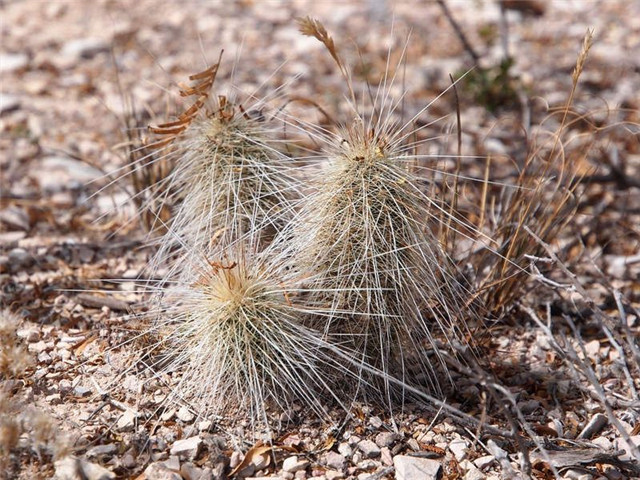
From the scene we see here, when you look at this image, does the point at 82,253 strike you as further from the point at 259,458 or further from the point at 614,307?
the point at 614,307

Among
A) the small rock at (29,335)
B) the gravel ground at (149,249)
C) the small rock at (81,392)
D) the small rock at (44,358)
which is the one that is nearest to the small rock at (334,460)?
the gravel ground at (149,249)

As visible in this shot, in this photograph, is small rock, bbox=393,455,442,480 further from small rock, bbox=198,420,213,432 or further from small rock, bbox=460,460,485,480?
small rock, bbox=198,420,213,432

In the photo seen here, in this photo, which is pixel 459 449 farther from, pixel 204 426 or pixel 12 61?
pixel 12 61

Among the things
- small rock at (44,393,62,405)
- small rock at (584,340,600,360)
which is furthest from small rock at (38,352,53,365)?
small rock at (584,340,600,360)

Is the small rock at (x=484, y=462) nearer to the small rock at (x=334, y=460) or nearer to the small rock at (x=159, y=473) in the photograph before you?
the small rock at (x=334, y=460)

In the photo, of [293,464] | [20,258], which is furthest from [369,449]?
[20,258]

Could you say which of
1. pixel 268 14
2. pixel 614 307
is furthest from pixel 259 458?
pixel 268 14
